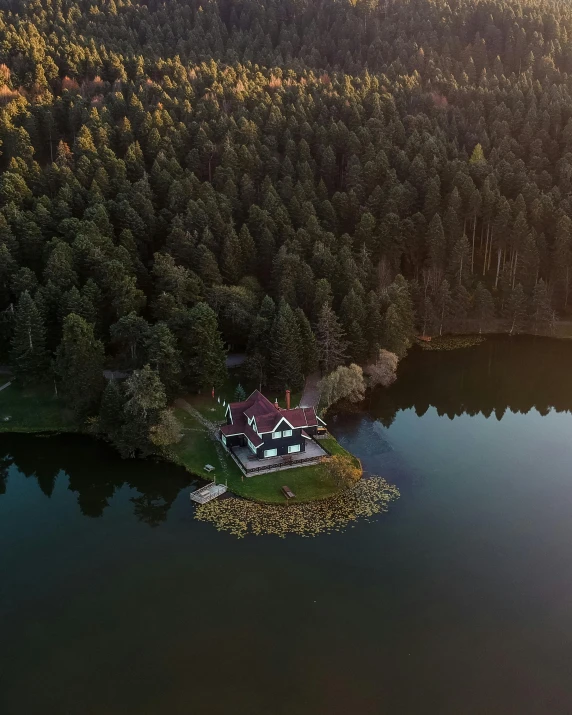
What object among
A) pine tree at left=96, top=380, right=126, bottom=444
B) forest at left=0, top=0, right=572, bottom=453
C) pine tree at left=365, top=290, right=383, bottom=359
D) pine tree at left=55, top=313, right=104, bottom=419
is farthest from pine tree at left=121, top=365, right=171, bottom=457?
pine tree at left=365, top=290, right=383, bottom=359

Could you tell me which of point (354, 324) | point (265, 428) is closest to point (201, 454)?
point (265, 428)

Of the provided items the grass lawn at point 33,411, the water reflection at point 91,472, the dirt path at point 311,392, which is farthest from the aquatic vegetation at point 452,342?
the grass lawn at point 33,411

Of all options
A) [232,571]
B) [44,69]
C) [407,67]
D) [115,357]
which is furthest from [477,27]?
[232,571]

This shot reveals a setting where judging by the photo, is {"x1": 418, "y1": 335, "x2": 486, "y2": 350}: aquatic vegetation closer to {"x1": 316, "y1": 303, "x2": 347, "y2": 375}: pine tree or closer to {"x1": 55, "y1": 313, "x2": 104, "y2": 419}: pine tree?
{"x1": 316, "y1": 303, "x2": 347, "y2": 375}: pine tree

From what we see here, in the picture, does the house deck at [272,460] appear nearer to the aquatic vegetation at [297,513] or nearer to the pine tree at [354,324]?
the aquatic vegetation at [297,513]

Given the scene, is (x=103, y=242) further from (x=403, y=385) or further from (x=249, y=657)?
(x=249, y=657)
